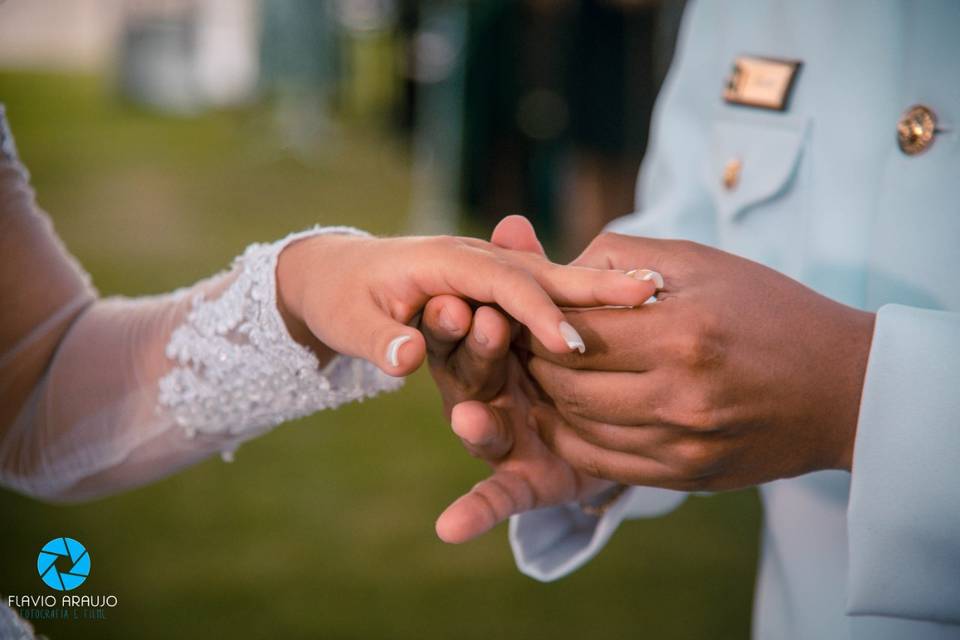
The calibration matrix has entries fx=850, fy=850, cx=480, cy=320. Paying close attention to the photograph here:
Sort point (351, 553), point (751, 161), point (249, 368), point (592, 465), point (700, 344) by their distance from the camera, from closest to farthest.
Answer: point (700, 344)
point (592, 465)
point (249, 368)
point (751, 161)
point (351, 553)

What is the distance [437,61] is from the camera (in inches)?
197

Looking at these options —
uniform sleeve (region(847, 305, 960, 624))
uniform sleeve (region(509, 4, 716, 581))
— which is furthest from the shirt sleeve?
uniform sleeve (region(847, 305, 960, 624))

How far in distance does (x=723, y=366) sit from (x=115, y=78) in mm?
10234

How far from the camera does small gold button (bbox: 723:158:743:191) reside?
110 centimetres

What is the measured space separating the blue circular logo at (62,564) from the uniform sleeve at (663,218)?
0.50 meters

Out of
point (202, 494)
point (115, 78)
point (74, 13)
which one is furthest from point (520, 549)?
point (115, 78)

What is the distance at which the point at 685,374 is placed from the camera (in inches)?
28.0

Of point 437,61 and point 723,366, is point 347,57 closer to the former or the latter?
point 437,61

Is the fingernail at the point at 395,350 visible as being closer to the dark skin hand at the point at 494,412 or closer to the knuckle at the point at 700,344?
the dark skin hand at the point at 494,412

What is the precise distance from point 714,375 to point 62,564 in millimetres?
716

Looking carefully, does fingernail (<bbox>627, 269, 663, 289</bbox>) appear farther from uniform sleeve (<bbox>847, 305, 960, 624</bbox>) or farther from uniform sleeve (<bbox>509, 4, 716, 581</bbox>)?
uniform sleeve (<bbox>509, 4, 716, 581</bbox>)

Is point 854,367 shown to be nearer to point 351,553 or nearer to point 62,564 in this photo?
point 62,564

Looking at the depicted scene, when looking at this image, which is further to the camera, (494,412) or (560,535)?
(560,535)

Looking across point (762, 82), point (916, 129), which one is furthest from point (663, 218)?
point (916, 129)
